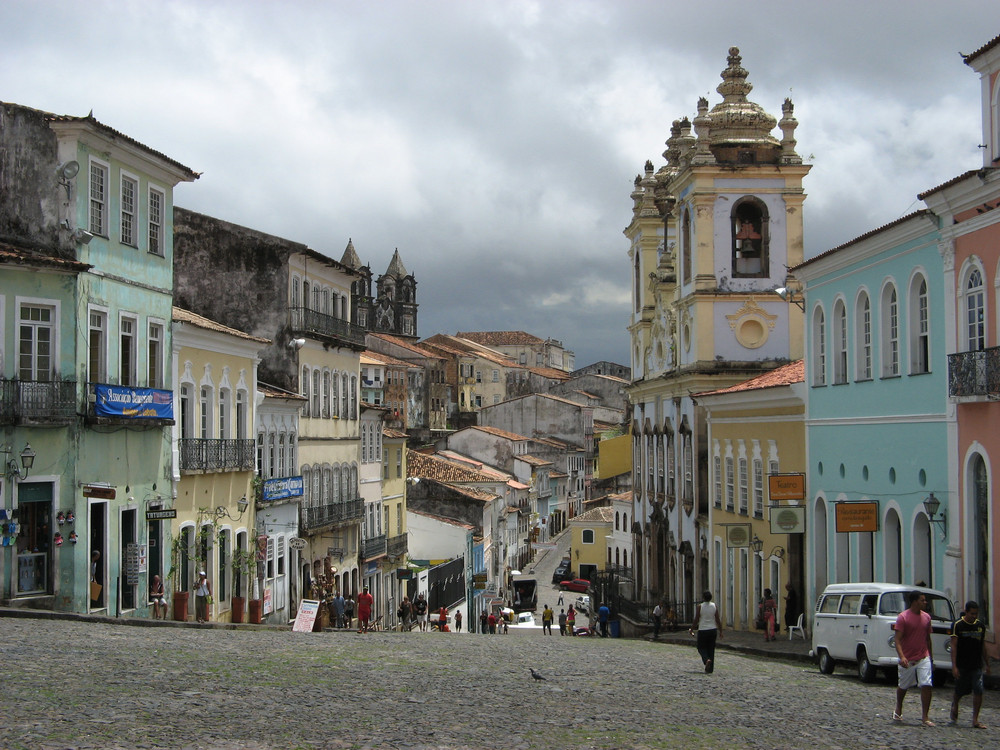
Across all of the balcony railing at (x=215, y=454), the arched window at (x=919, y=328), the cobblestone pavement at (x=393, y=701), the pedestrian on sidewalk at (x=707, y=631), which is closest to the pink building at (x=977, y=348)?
the arched window at (x=919, y=328)

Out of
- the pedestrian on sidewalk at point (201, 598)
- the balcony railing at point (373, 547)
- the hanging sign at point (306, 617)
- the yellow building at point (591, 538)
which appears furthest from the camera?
the yellow building at point (591, 538)

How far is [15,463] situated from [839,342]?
17059mm

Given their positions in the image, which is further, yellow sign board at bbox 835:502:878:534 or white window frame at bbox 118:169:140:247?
white window frame at bbox 118:169:140:247

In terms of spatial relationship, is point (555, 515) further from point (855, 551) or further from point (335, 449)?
point (855, 551)

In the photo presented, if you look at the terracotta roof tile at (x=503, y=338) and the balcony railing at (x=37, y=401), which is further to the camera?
the terracotta roof tile at (x=503, y=338)

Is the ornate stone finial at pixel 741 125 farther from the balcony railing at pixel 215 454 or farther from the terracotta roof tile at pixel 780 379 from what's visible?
the balcony railing at pixel 215 454

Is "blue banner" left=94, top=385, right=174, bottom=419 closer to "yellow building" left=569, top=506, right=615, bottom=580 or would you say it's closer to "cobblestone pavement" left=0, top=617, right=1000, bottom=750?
"cobblestone pavement" left=0, top=617, right=1000, bottom=750

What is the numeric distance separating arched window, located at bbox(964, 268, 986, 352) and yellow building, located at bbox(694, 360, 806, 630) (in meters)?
8.62

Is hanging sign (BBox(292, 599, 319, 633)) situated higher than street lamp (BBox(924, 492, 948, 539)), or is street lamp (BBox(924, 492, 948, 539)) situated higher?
street lamp (BBox(924, 492, 948, 539))

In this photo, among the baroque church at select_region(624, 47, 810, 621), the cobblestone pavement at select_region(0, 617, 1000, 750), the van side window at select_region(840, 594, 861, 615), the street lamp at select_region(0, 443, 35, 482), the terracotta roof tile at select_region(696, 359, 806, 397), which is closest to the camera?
the cobblestone pavement at select_region(0, 617, 1000, 750)

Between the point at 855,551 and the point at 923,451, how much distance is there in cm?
429

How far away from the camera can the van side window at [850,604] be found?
2067 cm

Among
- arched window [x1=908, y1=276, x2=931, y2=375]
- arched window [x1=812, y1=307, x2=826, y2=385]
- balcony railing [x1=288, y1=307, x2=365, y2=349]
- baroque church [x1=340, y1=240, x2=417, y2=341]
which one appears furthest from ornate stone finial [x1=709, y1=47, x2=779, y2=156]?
baroque church [x1=340, y1=240, x2=417, y2=341]

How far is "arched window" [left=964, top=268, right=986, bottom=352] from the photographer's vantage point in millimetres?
22797
